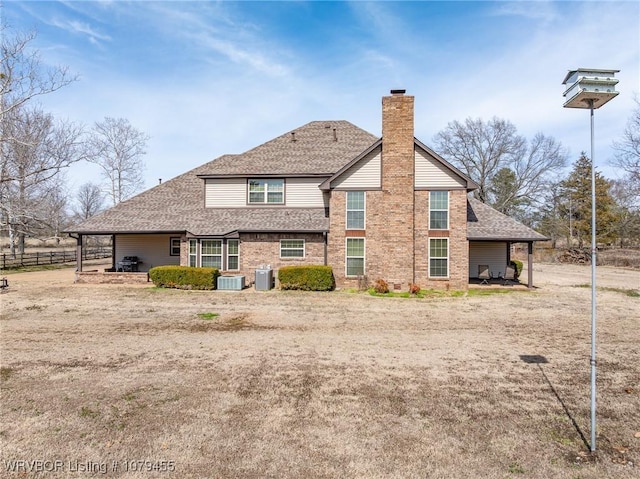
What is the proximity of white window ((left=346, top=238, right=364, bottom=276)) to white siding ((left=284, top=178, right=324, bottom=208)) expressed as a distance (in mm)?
3797

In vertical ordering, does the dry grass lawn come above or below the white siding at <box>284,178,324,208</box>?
below

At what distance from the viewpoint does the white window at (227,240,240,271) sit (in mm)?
18625

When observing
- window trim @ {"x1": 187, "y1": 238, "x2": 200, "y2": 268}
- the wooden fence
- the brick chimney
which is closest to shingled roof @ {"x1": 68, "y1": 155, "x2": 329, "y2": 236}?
window trim @ {"x1": 187, "y1": 238, "x2": 200, "y2": 268}

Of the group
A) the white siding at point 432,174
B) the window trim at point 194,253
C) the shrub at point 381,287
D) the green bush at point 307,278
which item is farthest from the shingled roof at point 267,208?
the shrub at point 381,287

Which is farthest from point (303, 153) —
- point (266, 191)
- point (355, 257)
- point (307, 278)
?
point (307, 278)

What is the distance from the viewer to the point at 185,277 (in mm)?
17016

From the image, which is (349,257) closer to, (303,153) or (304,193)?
(304,193)

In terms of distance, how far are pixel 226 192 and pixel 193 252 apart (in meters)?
4.04

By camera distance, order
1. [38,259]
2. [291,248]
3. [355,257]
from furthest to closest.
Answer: [38,259] < [291,248] < [355,257]

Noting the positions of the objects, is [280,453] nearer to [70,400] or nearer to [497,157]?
[70,400]

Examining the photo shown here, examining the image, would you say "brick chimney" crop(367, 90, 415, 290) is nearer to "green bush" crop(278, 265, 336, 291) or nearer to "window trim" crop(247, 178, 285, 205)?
"green bush" crop(278, 265, 336, 291)

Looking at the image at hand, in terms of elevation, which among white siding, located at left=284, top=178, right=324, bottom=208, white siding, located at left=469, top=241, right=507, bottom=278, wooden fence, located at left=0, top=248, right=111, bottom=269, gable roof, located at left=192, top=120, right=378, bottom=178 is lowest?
wooden fence, located at left=0, top=248, right=111, bottom=269

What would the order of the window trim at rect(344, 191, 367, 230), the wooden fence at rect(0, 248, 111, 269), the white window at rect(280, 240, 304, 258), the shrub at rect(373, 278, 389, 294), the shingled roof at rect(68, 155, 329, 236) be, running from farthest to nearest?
the wooden fence at rect(0, 248, 111, 269), the shingled roof at rect(68, 155, 329, 236), the white window at rect(280, 240, 304, 258), the window trim at rect(344, 191, 367, 230), the shrub at rect(373, 278, 389, 294)

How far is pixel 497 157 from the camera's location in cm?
4344
